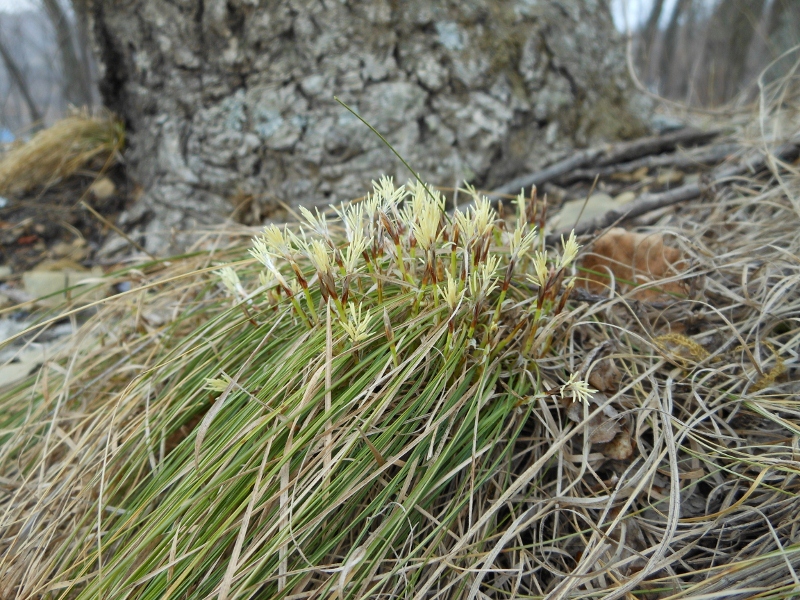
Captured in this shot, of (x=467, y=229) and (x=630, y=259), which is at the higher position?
(x=467, y=229)

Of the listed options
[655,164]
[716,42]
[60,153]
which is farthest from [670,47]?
[60,153]

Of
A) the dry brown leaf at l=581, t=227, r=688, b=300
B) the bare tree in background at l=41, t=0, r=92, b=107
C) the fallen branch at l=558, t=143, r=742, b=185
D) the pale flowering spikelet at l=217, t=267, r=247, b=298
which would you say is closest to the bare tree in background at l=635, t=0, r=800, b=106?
the fallen branch at l=558, t=143, r=742, b=185

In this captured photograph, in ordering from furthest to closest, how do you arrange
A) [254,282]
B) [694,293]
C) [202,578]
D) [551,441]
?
[254,282]
[694,293]
[551,441]
[202,578]

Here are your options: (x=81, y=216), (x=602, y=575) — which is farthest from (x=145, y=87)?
(x=602, y=575)

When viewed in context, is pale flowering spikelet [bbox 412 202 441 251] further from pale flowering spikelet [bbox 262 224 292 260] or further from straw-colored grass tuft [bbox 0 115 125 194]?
straw-colored grass tuft [bbox 0 115 125 194]

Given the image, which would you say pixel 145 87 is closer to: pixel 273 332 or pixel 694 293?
pixel 273 332

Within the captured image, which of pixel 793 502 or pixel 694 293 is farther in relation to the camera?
pixel 694 293

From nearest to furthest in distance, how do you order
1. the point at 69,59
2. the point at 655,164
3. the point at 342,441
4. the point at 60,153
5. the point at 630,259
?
the point at 342,441 → the point at 630,259 → the point at 655,164 → the point at 60,153 → the point at 69,59

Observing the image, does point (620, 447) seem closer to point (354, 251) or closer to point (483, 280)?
point (483, 280)
